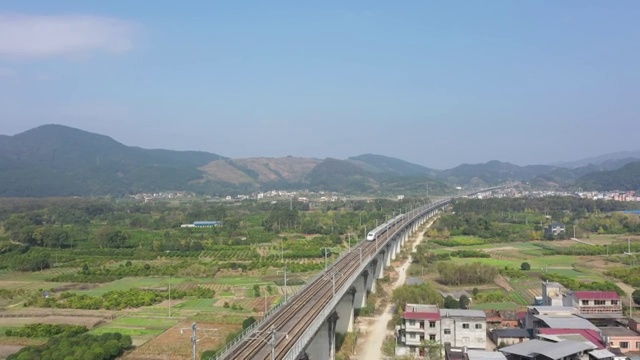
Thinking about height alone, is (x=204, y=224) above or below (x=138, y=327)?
above

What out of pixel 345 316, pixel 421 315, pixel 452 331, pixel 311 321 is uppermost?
pixel 311 321

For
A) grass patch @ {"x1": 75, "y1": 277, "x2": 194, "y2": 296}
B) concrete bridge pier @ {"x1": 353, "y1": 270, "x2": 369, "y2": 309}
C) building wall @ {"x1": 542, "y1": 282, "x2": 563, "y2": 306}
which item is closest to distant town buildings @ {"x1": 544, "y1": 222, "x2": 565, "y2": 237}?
building wall @ {"x1": 542, "y1": 282, "x2": 563, "y2": 306}

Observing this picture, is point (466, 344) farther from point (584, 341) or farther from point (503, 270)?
point (503, 270)

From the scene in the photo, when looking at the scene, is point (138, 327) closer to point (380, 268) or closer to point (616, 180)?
point (380, 268)

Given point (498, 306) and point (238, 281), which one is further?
point (238, 281)

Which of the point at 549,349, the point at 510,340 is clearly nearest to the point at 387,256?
the point at 510,340

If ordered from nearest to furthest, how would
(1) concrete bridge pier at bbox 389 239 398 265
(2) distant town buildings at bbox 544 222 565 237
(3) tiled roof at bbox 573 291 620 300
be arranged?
(3) tiled roof at bbox 573 291 620 300
(1) concrete bridge pier at bbox 389 239 398 265
(2) distant town buildings at bbox 544 222 565 237

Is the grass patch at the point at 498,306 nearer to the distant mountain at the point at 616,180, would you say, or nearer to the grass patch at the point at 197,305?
the grass patch at the point at 197,305

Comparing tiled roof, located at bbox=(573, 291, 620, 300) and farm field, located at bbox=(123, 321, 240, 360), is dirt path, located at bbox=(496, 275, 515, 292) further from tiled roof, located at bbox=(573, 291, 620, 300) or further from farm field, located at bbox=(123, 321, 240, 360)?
farm field, located at bbox=(123, 321, 240, 360)

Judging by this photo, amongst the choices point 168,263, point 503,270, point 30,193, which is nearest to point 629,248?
point 503,270
